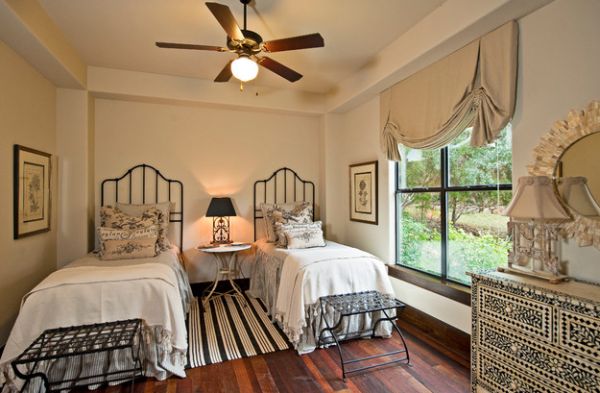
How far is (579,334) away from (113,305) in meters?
2.70

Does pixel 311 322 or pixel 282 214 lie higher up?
pixel 282 214

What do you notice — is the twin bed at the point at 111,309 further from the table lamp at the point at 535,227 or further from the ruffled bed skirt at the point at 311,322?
the table lamp at the point at 535,227

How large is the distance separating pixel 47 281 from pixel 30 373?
0.57 meters

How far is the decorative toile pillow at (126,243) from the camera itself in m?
3.02

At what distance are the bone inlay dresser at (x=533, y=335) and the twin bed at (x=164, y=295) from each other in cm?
97

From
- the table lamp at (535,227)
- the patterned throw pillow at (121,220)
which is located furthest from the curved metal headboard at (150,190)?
the table lamp at (535,227)

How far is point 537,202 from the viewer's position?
1769 mm

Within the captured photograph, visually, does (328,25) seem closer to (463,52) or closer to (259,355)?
(463,52)

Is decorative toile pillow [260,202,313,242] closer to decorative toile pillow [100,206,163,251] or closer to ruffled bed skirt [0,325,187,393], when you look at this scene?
decorative toile pillow [100,206,163,251]

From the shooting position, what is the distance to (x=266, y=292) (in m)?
3.56

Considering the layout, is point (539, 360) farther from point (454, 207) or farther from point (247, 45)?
point (247, 45)

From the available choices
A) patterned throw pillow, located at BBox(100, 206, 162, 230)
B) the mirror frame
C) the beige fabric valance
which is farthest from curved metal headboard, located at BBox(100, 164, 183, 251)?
the mirror frame

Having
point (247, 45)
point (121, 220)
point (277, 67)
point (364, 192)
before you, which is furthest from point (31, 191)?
point (364, 192)

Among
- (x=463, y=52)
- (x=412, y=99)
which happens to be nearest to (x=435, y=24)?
(x=463, y=52)
